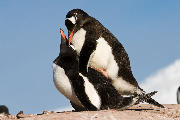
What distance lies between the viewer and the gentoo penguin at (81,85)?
738cm

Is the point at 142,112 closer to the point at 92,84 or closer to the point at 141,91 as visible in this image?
the point at 141,91

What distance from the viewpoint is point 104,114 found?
22.8ft

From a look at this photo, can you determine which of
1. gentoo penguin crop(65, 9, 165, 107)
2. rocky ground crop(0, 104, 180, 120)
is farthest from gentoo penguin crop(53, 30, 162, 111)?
rocky ground crop(0, 104, 180, 120)

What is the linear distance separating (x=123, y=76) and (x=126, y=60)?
0.30 metres

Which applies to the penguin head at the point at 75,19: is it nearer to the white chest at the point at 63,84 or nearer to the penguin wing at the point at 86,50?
the penguin wing at the point at 86,50

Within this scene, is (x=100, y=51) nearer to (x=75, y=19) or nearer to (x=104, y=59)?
(x=104, y=59)

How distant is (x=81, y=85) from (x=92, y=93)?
0.83ft

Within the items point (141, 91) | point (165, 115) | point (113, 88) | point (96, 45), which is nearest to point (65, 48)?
point (96, 45)

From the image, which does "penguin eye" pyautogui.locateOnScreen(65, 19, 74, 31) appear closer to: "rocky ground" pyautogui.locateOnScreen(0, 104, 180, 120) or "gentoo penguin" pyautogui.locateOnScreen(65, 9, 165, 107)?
"gentoo penguin" pyautogui.locateOnScreen(65, 9, 165, 107)

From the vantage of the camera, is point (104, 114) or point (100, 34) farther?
point (100, 34)

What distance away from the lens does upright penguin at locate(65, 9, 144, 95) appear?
7387mm

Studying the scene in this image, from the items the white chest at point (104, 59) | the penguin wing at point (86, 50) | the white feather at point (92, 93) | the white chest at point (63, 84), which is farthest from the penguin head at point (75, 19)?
the white feather at point (92, 93)

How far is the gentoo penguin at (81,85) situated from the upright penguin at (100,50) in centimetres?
15

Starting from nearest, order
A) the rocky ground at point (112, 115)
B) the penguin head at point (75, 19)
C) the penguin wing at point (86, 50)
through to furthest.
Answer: the rocky ground at point (112, 115)
the penguin wing at point (86, 50)
the penguin head at point (75, 19)
